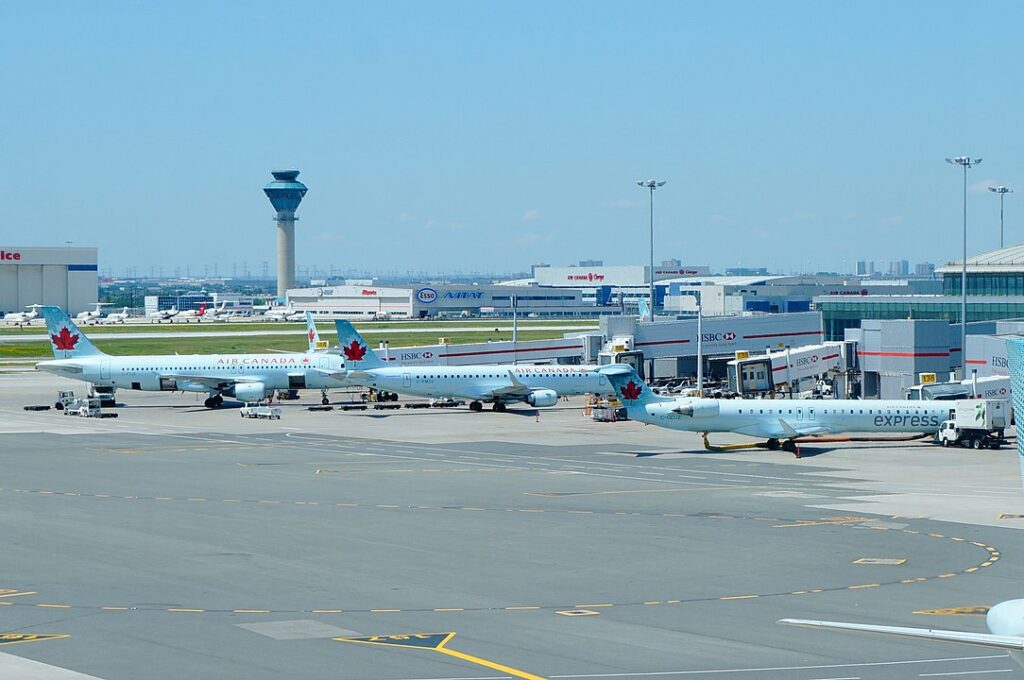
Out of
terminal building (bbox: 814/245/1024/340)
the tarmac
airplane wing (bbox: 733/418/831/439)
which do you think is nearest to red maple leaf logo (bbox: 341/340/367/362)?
the tarmac

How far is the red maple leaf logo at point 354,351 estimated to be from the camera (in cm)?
10044

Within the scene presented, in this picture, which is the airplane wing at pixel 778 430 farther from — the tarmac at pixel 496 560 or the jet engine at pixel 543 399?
the jet engine at pixel 543 399

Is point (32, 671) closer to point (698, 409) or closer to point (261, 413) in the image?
point (698, 409)

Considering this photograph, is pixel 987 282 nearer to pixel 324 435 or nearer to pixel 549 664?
pixel 324 435

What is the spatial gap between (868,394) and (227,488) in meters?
56.8

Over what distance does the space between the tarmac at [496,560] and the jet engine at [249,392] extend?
91.8ft

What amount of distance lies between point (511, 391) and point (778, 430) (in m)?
29.9

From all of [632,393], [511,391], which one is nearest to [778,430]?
[632,393]

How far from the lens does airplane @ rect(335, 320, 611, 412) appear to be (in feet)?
328

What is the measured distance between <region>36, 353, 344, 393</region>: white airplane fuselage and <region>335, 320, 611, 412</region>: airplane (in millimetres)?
4933

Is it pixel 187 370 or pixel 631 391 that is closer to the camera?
pixel 631 391

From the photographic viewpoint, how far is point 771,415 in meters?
73.9

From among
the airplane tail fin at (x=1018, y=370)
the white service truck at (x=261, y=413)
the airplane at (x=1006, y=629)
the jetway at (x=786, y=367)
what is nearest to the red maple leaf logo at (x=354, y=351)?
the white service truck at (x=261, y=413)

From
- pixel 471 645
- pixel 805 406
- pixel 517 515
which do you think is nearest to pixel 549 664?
pixel 471 645
